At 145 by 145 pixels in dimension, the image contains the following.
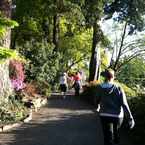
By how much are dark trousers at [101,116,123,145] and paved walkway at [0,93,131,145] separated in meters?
2.44

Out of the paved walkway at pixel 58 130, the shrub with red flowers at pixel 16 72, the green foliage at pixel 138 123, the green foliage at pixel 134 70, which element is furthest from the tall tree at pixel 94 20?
the green foliage at pixel 134 70

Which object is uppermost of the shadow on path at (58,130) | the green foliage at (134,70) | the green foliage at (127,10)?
the green foliage at (127,10)

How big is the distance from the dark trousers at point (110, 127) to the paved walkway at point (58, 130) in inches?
96.2

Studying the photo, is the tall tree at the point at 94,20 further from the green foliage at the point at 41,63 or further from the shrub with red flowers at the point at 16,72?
the shrub with red flowers at the point at 16,72

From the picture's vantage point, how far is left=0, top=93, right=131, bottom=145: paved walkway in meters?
14.2

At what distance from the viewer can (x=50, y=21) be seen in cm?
4866

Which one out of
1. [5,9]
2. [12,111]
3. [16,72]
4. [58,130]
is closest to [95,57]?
[16,72]

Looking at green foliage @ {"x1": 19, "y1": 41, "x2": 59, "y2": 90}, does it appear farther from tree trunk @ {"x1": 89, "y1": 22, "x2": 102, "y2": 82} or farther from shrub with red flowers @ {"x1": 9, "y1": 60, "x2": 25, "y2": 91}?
shrub with red flowers @ {"x1": 9, "y1": 60, "x2": 25, "y2": 91}

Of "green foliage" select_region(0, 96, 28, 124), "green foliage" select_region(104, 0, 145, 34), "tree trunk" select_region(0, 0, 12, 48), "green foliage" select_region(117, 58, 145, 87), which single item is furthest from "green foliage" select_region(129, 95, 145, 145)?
"green foliage" select_region(117, 58, 145, 87)

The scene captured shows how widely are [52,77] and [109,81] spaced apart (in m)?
23.3

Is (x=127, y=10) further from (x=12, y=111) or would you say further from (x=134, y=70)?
(x=134, y=70)

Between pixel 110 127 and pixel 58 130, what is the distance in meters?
5.19

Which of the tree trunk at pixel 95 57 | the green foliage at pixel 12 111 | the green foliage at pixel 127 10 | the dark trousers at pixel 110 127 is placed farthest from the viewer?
the green foliage at pixel 127 10

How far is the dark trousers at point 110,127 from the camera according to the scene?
37.2 feet
